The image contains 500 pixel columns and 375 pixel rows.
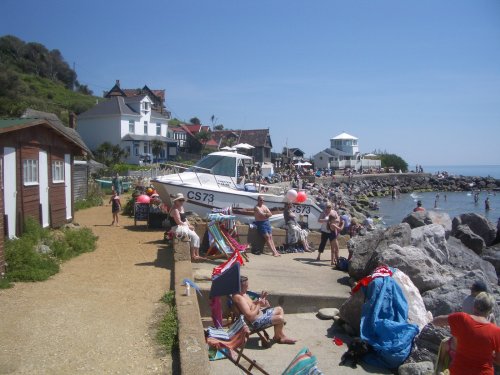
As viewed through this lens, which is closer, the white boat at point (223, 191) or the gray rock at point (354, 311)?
the gray rock at point (354, 311)

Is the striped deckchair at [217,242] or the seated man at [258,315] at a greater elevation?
the striped deckchair at [217,242]

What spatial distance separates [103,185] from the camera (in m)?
27.8

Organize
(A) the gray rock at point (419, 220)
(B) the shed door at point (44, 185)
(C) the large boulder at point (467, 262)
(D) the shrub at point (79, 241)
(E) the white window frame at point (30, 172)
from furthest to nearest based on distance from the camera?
(A) the gray rock at point (419, 220), (B) the shed door at point (44, 185), (E) the white window frame at point (30, 172), (D) the shrub at point (79, 241), (C) the large boulder at point (467, 262)

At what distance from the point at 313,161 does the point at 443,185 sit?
819 inches

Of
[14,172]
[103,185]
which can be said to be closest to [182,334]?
[14,172]

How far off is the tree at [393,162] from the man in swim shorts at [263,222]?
78777 millimetres

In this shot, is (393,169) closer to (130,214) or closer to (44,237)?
(130,214)

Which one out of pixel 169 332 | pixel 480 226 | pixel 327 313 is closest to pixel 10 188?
pixel 169 332

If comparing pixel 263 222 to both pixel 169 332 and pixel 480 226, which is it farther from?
pixel 480 226

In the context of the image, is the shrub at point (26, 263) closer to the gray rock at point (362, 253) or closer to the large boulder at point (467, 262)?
the gray rock at point (362, 253)

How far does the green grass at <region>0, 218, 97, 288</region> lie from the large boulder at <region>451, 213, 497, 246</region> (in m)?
11.7

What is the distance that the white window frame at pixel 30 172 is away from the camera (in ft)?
36.5

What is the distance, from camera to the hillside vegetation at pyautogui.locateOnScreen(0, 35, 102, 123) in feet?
188

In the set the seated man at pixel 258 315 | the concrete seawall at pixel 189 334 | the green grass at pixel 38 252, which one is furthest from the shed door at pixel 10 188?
the seated man at pixel 258 315
